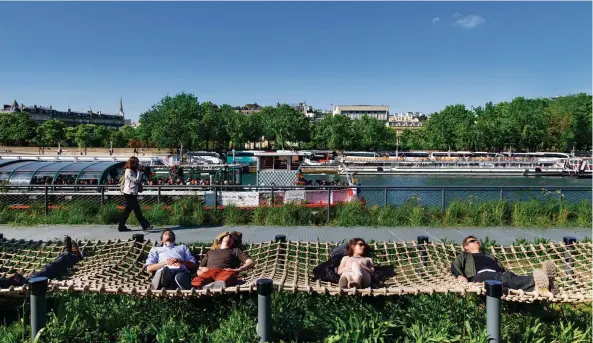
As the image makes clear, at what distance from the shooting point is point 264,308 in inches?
170

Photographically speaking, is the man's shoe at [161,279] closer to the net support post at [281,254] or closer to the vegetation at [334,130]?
the net support post at [281,254]

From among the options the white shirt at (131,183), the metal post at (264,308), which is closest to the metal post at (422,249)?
the metal post at (264,308)

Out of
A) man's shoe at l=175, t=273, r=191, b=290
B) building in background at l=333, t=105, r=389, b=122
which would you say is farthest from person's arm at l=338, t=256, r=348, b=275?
building in background at l=333, t=105, r=389, b=122

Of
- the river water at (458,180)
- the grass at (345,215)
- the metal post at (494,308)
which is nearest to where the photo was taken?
the metal post at (494,308)

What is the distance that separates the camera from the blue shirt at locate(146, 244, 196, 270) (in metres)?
6.20

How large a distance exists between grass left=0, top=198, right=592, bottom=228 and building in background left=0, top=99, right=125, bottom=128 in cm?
12615

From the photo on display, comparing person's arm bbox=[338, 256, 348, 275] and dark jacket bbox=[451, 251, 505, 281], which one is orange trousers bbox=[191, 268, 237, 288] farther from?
dark jacket bbox=[451, 251, 505, 281]

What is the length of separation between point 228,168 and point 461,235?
14.8 metres

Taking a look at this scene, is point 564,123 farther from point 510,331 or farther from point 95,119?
point 95,119

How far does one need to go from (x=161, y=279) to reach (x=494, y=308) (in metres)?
3.54

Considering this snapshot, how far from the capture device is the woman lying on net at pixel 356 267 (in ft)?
18.0

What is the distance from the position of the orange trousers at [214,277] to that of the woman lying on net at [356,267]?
4.33 ft

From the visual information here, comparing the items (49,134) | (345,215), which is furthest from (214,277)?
(49,134)

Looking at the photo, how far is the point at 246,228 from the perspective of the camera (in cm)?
1147
